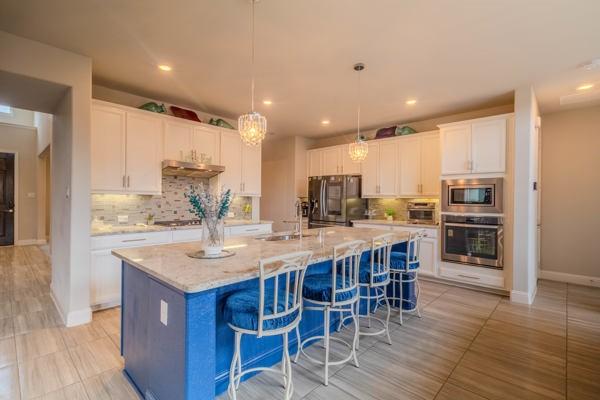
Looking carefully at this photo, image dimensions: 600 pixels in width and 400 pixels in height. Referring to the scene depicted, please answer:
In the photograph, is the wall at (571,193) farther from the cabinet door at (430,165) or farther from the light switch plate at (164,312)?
the light switch plate at (164,312)

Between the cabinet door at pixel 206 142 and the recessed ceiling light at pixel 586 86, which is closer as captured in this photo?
the recessed ceiling light at pixel 586 86

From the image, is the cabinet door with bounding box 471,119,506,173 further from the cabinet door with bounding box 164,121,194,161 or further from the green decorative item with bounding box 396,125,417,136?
the cabinet door with bounding box 164,121,194,161

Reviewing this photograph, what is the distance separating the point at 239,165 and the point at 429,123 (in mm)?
3519

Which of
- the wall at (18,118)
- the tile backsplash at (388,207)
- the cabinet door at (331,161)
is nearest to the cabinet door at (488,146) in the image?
the tile backsplash at (388,207)

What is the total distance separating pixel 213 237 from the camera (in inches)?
77.0

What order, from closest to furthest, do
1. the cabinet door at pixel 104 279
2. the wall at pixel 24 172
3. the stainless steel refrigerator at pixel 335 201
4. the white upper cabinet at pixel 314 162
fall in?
the cabinet door at pixel 104 279
the stainless steel refrigerator at pixel 335 201
the white upper cabinet at pixel 314 162
the wall at pixel 24 172

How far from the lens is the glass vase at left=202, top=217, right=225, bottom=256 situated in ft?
6.32

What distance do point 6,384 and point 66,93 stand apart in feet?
8.82

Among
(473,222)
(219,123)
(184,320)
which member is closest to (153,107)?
(219,123)

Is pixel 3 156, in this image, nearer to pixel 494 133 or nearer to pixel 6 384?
pixel 6 384

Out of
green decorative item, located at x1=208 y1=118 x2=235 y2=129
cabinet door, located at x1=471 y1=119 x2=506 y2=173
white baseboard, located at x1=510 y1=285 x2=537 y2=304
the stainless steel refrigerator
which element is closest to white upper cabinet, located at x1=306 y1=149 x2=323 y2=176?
the stainless steel refrigerator

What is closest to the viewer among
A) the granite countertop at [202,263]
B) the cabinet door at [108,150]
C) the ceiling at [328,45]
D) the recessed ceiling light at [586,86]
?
the granite countertop at [202,263]

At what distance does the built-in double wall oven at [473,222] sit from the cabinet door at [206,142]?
369cm

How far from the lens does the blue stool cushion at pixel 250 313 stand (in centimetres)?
162
